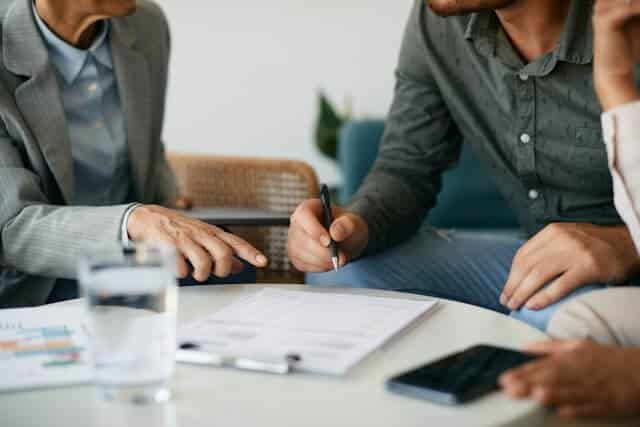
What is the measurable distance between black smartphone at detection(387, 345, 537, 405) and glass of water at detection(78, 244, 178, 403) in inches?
8.2

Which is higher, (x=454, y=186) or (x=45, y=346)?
(x=45, y=346)

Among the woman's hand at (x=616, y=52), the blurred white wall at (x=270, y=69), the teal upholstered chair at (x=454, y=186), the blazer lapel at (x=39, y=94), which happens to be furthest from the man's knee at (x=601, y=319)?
the blurred white wall at (x=270, y=69)

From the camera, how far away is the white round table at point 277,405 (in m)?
0.70

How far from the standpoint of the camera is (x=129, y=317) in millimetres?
736

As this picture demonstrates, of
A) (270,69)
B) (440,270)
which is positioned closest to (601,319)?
(440,270)

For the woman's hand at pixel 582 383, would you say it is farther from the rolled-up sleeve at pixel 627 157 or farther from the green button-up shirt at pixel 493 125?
the green button-up shirt at pixel 493 125

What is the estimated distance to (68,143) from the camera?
1489mm

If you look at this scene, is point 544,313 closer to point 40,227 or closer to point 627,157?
point 627,157

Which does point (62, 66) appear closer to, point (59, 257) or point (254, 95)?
point (59, 257)

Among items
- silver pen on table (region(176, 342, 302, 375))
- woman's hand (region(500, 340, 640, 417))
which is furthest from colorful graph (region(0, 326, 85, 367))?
woman's hand (region(500, 340, 640, 417))

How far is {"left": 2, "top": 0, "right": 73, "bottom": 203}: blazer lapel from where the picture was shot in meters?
1.44

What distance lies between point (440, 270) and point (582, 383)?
717 millimetres

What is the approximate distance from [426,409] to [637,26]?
572mm

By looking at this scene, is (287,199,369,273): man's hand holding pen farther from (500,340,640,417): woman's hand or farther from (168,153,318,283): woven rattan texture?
(168,153,318,283): woven rattan texture
